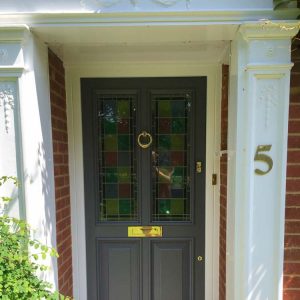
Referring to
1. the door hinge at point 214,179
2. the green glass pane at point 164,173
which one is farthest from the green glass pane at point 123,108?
the door hinge at point 214,179

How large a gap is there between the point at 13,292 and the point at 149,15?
166cm

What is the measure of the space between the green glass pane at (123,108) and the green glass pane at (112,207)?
0.77 metres

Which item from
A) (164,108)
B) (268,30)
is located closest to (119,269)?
(164,108)

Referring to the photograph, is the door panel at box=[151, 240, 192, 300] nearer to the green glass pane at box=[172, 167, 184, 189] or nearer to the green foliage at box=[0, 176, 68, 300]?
the green glass pane at box=[172, 167, 184, 189]

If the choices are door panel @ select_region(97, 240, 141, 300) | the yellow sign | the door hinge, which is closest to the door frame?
the door hinge

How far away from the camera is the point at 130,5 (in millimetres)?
1543

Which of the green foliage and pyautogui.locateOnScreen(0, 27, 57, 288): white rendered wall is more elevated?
pyautogui.locateOnScreen(0, 27, 57, 288): white rendered wall

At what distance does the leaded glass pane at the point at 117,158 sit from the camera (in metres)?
2.32

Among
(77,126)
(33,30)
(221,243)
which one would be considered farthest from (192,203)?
(33,30)

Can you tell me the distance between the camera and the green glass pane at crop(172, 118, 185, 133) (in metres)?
2.31

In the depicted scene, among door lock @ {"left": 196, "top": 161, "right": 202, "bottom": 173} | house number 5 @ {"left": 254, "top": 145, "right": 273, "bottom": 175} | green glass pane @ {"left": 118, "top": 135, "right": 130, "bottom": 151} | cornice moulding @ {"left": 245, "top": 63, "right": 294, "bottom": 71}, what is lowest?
door lock @ {"left": 196, "top": 161, "right": 202, "bottom": 173}

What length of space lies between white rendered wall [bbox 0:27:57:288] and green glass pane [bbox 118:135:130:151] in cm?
73

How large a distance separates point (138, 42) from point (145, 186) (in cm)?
119

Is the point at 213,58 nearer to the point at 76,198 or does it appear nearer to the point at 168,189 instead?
the point at 168,189
